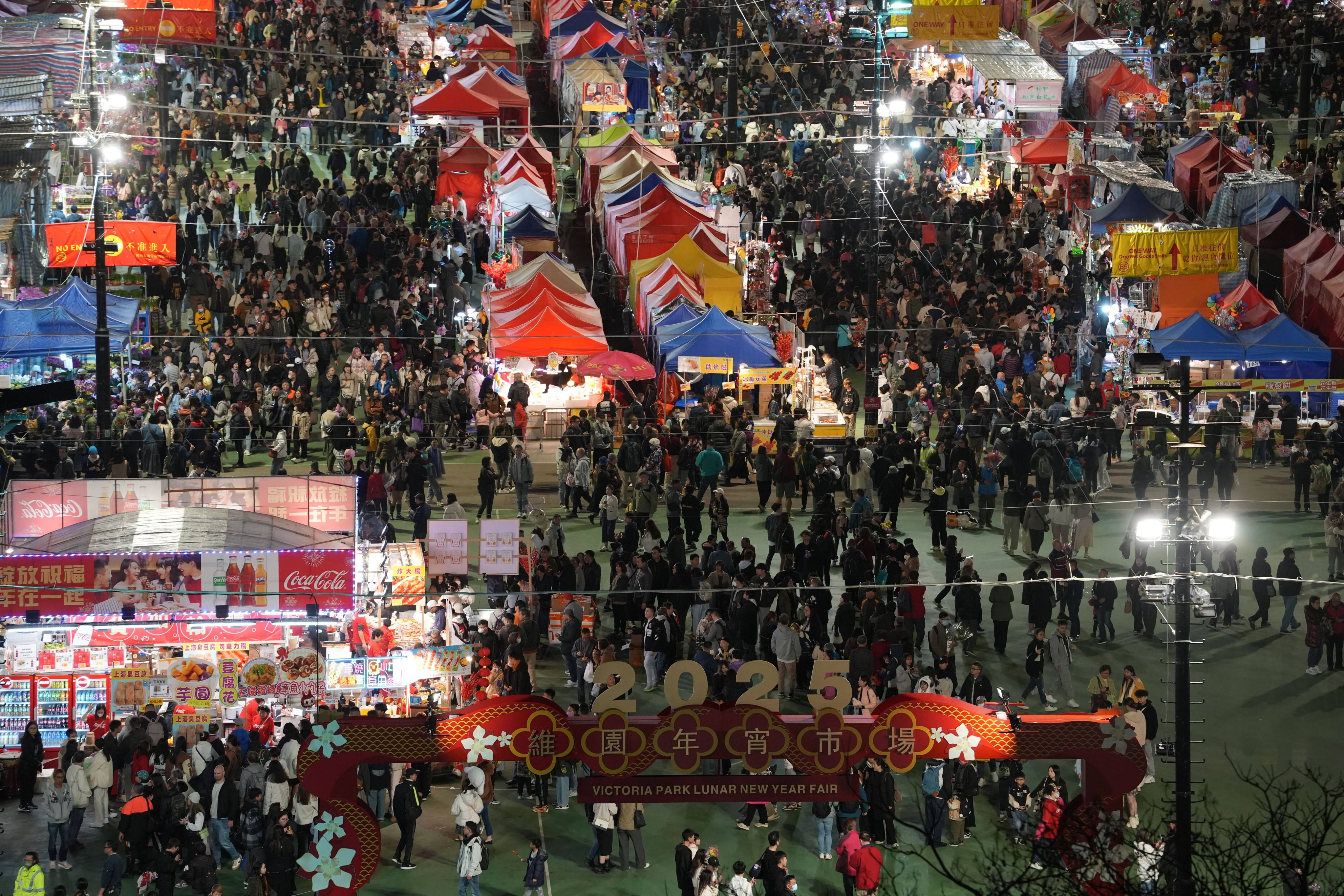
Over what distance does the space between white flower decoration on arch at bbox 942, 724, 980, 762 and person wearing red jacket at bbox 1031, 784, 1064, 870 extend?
98 cm

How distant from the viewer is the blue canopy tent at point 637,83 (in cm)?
4544

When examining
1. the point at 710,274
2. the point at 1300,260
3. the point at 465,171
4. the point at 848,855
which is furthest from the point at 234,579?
the point at 1300,260

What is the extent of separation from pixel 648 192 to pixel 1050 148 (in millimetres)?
9587

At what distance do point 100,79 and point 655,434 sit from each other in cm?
1898

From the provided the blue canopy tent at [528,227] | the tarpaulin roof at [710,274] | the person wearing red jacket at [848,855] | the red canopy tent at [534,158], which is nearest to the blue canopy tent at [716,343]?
the tarpaulin roof at [710,274]

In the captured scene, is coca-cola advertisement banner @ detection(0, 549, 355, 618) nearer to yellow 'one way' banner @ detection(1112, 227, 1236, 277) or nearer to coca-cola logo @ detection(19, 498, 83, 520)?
coca-cola logo @ detection(19, 498, 83, 520)

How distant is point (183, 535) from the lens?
22.8m

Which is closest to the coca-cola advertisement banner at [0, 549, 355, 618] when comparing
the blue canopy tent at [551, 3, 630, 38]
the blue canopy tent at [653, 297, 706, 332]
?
the blue canopy tent at [653, 297, 706, 332]

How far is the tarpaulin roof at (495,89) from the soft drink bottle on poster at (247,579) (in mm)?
Answer: 22754

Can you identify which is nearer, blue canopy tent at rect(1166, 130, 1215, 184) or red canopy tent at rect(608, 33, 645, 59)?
blue canopy tent at rect(1166, 130, 1215, 184)

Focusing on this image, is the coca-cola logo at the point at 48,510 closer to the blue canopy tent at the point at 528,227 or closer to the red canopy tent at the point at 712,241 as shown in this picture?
the red canopy tent at the point at 712,241

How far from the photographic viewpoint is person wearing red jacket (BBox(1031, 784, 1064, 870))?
17.6 m

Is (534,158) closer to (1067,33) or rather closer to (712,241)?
(712,241)

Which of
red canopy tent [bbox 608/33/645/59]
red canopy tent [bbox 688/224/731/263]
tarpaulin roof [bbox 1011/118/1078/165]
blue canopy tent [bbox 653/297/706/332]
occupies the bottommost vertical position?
blue canopy tent [bbox 653/297/706/332]
